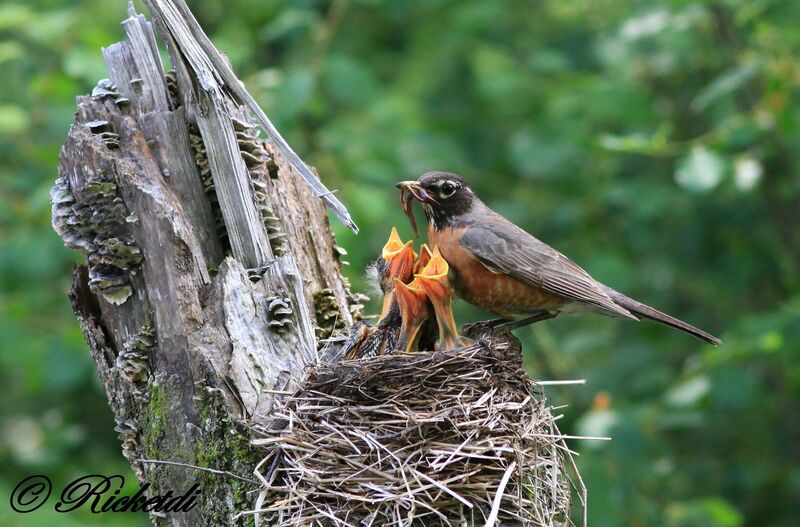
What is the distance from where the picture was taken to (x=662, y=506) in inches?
314

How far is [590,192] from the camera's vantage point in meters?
8.83

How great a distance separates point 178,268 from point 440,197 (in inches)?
84.2

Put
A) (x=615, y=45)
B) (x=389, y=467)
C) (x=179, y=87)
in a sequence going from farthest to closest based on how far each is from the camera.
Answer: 1. (x=615, y=45)
2. (x=179, y=87)
3. (x=389, y=467)

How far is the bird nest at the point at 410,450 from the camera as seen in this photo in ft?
11.5

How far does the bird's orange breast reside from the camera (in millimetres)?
5191

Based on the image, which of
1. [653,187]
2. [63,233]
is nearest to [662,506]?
[653,187]

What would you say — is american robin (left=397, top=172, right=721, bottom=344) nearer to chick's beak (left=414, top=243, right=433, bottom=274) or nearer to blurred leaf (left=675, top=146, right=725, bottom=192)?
chick's beak (left=414, top=243, right=433, bottom=274)

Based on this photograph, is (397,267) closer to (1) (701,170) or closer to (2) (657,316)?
(2) (657,316)

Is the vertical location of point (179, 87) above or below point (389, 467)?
above

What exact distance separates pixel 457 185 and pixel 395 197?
11.3 ft

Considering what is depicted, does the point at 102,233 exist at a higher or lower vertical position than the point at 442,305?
higher

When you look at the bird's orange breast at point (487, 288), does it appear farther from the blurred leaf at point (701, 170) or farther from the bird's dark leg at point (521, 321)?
the blurred leaf at point (701, 170)

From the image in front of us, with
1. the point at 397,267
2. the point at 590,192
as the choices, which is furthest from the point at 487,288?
the point at 590,192

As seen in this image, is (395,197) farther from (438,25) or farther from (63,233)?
(63,233)
